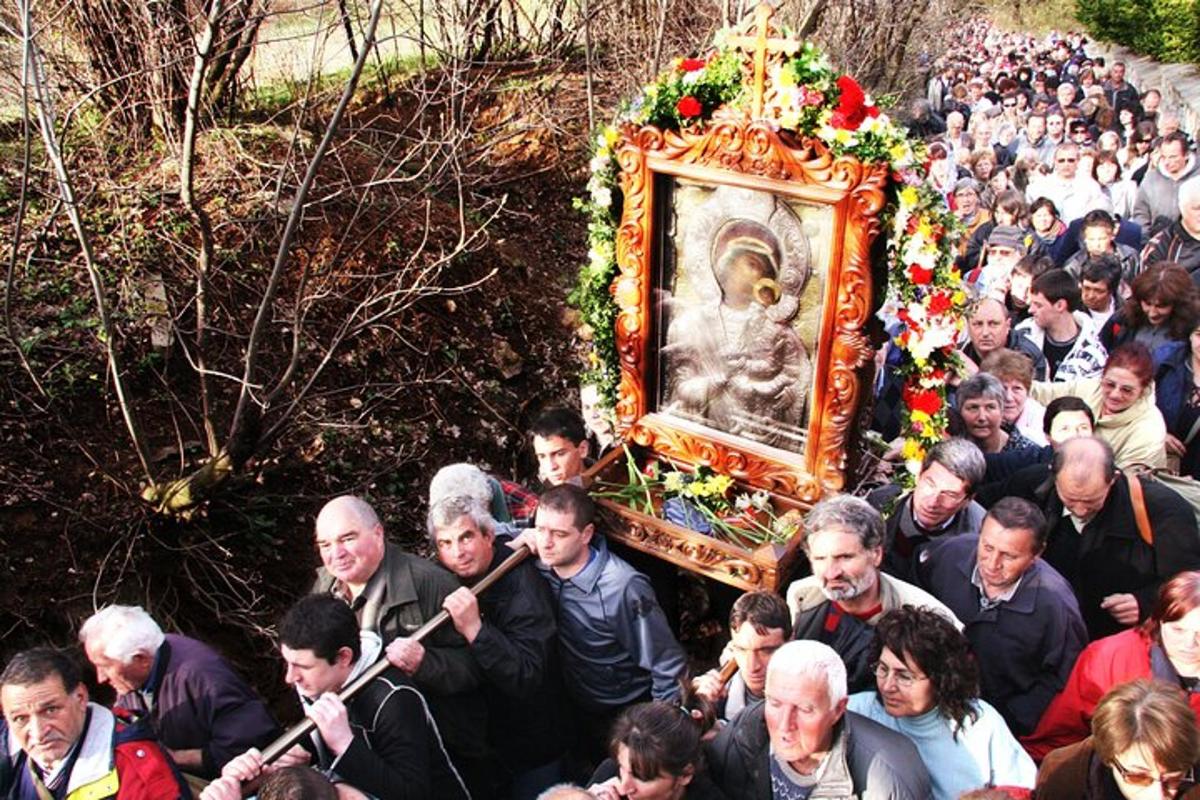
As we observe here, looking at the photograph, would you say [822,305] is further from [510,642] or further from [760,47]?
[510,642]

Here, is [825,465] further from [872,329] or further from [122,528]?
[122,528]

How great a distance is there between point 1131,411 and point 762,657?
273 cm

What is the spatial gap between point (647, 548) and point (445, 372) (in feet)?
9.97

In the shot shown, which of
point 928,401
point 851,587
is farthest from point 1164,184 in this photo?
point 851,587

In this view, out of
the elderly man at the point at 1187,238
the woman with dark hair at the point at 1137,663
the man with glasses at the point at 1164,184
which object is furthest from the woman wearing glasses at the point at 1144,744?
the man with glasses at the point at 1164,184

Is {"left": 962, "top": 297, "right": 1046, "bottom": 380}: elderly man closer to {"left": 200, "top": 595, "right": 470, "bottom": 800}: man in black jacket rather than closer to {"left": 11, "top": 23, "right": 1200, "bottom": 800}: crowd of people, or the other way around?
{"left": 11, "top": 23, "right": 1200, "bottom": 800}: crowd of people

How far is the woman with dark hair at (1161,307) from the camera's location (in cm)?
557

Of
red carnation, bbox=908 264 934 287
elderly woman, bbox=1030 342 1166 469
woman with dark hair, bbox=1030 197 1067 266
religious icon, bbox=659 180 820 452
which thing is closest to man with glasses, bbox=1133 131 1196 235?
woman with dark hair, bbox=1030 197 1067 266

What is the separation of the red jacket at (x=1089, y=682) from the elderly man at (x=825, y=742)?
2.77 ft

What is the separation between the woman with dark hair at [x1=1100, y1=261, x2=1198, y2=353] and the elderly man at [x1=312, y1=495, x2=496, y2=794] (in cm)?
429

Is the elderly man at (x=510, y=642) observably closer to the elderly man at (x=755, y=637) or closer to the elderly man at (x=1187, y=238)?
the elderly man at (x=755, y=637)

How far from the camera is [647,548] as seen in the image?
15.9 ft

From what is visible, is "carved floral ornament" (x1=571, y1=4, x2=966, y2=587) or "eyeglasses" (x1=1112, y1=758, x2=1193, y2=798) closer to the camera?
"eyeglasses" (x1=1112, y1=758, x2=1193, y2=798)

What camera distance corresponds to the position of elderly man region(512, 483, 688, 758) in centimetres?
400
